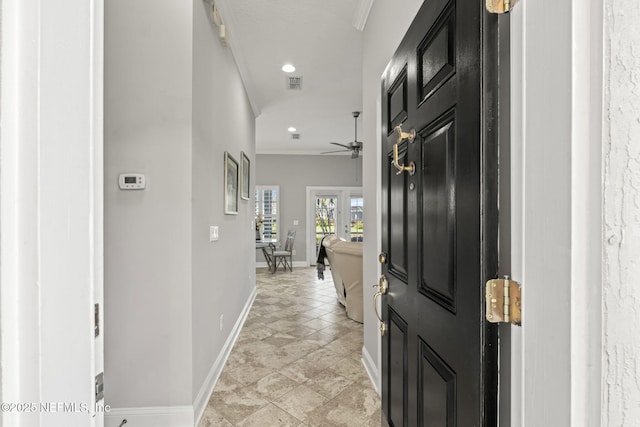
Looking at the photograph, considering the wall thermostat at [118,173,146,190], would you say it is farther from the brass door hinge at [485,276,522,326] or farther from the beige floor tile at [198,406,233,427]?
the brass door hinge at [485,276,522,326]

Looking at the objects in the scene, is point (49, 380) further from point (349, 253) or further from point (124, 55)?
point (349, 253)

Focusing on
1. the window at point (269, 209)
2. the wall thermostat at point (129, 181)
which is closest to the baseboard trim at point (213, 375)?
the wall thermostat at point (129, 181)

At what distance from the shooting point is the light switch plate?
7.35 ft

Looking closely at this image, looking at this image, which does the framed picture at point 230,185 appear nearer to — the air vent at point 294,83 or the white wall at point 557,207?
the air vent at point 294,83

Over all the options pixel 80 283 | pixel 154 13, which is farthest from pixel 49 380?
pixel 154 13

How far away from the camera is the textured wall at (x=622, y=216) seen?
0.46 m

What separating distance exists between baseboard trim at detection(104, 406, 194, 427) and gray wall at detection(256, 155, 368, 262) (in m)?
6.25

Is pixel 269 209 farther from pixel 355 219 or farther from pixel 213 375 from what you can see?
pixel 213 375

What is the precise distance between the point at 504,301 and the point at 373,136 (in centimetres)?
187

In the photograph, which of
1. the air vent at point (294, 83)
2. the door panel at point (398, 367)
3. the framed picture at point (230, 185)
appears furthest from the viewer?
the air vent at point (294, 83)

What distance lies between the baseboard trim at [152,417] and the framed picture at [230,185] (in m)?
1.49

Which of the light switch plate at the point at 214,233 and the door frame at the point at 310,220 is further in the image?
the door frame at the point at 310,220

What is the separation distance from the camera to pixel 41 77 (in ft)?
1.49

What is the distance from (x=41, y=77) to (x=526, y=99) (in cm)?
85
